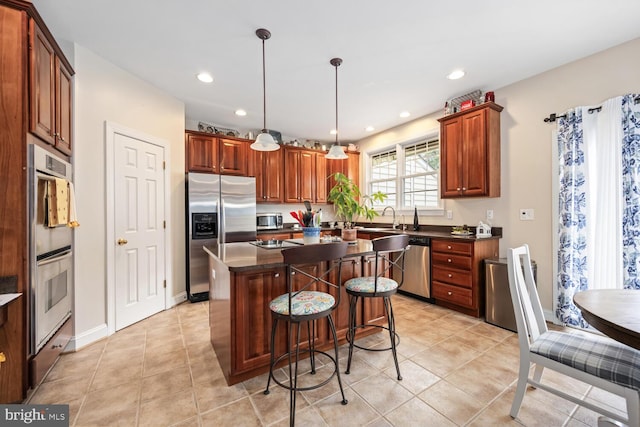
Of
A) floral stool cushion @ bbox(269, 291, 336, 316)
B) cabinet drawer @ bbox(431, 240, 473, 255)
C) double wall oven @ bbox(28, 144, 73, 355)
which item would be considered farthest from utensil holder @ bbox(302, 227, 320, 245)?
cabinet drawer @ bbox(431, 240, 473, 255)

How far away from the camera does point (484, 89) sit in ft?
10.8

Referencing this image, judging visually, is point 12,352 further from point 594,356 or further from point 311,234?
point 594,356

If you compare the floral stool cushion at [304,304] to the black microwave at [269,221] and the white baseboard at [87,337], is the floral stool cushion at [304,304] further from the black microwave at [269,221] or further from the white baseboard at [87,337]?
the black microwave at [269,221]

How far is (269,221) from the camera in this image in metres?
4.70

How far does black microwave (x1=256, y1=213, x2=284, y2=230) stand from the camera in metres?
4.62

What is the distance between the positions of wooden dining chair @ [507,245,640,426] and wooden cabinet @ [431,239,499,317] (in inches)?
53.5

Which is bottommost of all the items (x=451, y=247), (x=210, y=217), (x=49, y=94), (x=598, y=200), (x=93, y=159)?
(x=451, y=247)

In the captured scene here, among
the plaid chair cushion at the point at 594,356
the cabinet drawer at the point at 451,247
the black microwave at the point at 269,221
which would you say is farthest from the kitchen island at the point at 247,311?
the black microwave at the point at 269,221

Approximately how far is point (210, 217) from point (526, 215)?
3.96 m

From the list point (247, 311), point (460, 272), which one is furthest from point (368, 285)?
point (460, 272)

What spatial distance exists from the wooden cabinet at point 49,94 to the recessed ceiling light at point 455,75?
11.4 feet
